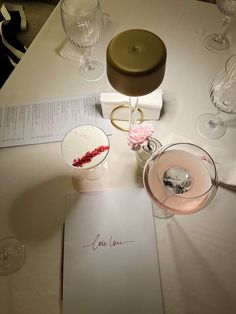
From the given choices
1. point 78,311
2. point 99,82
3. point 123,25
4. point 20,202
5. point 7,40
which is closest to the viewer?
point 78,311

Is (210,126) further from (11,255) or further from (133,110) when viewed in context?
(11,255)

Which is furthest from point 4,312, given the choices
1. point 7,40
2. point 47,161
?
point 7,40

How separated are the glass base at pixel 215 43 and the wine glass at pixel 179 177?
1.34 ft

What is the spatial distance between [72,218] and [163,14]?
0.68 meters

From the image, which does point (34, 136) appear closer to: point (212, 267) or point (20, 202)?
point (20, 202)

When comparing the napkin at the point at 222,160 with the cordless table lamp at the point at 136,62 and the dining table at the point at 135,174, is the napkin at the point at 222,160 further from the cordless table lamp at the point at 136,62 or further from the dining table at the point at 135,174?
the cordless table lamp at the point at 136,62

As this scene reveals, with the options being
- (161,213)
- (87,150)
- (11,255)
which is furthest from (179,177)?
(11,255)

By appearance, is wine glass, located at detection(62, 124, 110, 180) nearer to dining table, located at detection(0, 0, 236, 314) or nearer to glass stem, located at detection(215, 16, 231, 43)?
dining table, located at detection(0, 0, 236, 314)

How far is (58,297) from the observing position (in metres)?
0.54

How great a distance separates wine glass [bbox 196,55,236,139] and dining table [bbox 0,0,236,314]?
0.02m

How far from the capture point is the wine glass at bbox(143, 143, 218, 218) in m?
0.51

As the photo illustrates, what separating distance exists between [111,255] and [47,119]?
1.20 feet

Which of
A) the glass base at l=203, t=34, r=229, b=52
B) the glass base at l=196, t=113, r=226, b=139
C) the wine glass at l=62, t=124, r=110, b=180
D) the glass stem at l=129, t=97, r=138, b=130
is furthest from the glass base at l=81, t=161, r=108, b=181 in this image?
the glass base at l=203, t=34, r=229, b=52

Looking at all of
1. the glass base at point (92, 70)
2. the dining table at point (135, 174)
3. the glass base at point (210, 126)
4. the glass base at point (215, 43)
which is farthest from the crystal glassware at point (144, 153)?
the glass base at point (215, 43)
